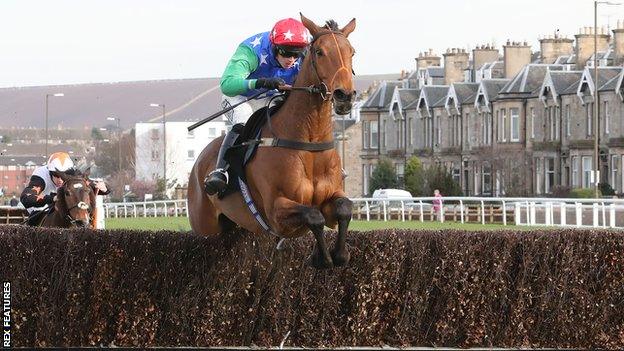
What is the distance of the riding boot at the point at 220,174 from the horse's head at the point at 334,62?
4.64 ft

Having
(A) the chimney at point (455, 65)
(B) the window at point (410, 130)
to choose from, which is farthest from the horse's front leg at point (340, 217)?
(A) the chimney at point (455, 65)

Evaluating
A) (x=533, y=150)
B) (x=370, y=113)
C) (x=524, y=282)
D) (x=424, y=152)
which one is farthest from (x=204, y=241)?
(x=370, y=113)

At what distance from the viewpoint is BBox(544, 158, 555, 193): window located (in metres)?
66.7

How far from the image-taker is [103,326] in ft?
40.7

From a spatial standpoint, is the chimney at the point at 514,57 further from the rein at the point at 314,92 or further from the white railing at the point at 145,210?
the rein at the point at 314,92

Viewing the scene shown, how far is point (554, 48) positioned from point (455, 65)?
11786 millimetres

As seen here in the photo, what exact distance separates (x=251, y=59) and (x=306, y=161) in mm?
1720

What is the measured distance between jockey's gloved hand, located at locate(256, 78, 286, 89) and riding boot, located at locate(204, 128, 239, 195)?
0.66 m

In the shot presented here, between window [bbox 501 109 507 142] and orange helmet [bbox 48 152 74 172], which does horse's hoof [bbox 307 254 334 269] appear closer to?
orange helmet [bbox 48 152 74 172]

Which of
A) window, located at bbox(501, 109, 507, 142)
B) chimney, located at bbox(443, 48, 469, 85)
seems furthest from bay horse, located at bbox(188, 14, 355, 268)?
chimney, located at bbox(443, 48, 469, 85)

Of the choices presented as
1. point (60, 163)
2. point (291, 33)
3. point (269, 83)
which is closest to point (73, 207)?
point (60, 163)

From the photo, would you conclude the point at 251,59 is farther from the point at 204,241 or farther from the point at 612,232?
the point at 612,232

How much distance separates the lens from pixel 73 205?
50.2 feet

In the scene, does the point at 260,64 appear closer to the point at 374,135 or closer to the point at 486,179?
the point at 486,179
